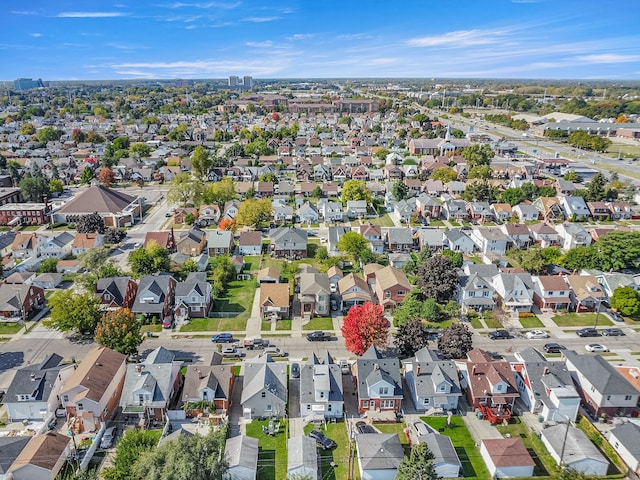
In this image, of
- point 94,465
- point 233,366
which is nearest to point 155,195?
point 233,366

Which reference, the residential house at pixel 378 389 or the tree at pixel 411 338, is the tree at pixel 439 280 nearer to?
the tree at pixel 411 338

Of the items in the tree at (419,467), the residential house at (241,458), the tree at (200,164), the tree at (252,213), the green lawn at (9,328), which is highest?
the tree at (200,164)

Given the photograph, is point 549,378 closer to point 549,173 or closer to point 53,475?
point 53,475

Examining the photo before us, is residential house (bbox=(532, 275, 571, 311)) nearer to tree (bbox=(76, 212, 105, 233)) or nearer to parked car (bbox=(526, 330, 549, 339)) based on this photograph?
parked car (bbox=(526, 330, 549, 339))

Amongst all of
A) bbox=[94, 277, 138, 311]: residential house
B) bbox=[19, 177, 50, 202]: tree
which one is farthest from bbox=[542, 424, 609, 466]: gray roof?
bbox=[19, 177, 50, 202]: tree

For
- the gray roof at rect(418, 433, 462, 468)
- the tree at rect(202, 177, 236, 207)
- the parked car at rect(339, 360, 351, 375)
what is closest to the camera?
the gray roof at rect(418, 433, 462, 468)

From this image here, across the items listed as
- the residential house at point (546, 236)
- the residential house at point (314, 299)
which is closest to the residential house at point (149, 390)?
the residential house at point (314, 299)
